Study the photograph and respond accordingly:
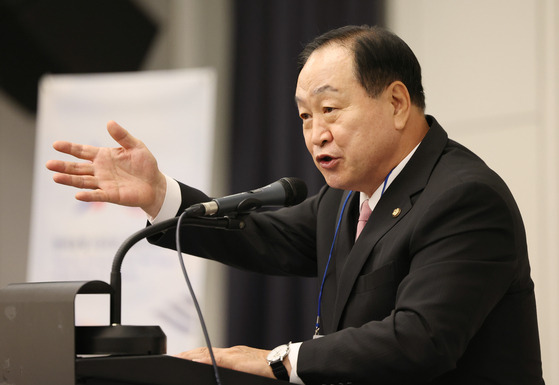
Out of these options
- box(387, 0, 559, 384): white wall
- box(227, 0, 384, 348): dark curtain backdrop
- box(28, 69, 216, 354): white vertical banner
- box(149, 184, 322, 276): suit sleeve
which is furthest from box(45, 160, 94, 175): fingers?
box(227, 0, 384, 348): dark curtain backdrop

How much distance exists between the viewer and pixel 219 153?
4.53 metres

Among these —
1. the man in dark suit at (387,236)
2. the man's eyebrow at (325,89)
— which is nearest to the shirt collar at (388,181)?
the man in dark suit at (387,236)

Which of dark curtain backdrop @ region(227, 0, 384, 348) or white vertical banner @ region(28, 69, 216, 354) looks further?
dark curtain backdrop @ region(227, 0, 384, 348)

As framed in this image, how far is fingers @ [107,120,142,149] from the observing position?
1667mm

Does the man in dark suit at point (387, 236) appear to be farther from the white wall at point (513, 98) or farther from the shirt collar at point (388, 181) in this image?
the white wall at point (513, 98)

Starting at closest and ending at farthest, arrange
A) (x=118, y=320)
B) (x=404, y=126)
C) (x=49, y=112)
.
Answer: (x=118, y=320) < (x=404, y=126) < (x=49, y=112)

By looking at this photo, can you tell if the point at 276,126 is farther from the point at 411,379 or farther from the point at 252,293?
the point at 411,379

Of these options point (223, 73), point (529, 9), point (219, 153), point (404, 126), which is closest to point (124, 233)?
point (219, 153)

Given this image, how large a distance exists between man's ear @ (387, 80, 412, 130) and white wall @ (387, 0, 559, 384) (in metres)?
1.52

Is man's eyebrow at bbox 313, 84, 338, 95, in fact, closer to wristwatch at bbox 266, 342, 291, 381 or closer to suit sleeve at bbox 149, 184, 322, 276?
suit sleeve at bbox 149, 184, 322, 276

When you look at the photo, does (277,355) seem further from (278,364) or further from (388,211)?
(388,211)

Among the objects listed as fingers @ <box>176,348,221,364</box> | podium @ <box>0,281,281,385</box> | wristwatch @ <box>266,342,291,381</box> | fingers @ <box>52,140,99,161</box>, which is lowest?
wristwatch @ <box>266,342,291,381</box>

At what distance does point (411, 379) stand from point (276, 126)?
275cm

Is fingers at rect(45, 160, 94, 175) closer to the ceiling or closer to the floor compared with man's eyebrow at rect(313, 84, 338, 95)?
closer to the floor
